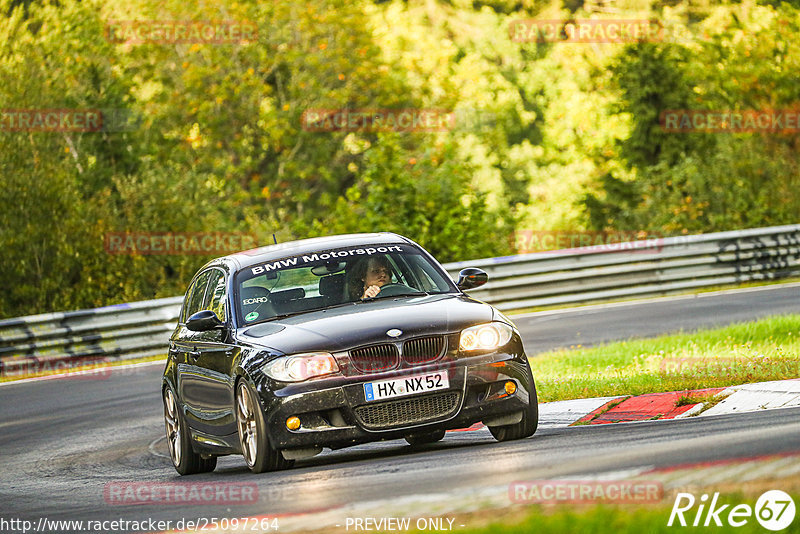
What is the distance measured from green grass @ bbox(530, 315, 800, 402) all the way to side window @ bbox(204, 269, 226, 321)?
3.03 metres

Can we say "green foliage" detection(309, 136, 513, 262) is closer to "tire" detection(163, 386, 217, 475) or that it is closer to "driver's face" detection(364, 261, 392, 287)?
"tire" detection(163, 386, 217, 475)

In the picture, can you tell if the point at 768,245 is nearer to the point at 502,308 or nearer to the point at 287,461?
the point at 502,308

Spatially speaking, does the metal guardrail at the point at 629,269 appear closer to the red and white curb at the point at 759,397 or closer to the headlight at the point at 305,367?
the red and white curb at the point at 759,397

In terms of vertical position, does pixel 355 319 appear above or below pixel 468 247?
above

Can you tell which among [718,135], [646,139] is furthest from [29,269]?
[718,135]

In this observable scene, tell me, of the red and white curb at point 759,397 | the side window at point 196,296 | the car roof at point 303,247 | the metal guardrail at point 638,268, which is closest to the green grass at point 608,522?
the red and white curb at point 759,397

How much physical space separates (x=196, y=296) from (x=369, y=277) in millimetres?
1810

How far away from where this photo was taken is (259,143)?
44625 millimetres

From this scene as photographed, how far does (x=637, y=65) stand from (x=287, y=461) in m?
28.9

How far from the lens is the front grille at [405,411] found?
847 cm

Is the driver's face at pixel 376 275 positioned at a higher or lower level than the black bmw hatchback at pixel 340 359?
higher

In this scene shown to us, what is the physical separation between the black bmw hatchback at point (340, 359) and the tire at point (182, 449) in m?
0.02

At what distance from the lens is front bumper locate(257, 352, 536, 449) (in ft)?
27.7

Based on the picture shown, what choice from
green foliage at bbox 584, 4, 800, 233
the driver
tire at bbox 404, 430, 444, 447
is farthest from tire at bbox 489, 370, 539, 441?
green foliage at bbox 584, 4, 800, 233
